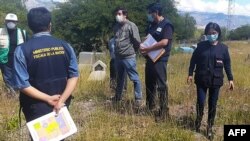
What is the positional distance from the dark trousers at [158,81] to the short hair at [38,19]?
9.01 feet

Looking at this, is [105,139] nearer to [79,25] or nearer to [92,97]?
[92,97]

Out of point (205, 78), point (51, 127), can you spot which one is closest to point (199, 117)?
point (205, 78)

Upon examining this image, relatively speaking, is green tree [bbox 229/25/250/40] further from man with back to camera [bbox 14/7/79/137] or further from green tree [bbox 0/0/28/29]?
man with back to camera [bbox 14/7/79/137]

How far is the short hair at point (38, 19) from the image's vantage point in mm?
3584

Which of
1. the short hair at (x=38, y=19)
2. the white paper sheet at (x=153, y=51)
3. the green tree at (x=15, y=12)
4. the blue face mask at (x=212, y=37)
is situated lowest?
the green tree at (x=15, y=12)

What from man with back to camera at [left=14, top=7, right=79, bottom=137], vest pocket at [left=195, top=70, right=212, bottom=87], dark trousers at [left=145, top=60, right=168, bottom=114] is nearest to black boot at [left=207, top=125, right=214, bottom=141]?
vest pocket at [left=195, top=70, right=212, bottom=87]

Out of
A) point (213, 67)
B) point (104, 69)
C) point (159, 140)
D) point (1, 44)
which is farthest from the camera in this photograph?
point (104, 69)

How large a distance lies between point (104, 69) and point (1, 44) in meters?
3.63

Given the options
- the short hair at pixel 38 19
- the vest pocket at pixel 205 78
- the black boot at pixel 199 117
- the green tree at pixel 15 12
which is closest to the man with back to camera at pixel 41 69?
the short hair at pixel 38 19

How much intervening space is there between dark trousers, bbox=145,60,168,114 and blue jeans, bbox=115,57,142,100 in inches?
18.6

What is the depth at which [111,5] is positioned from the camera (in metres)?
28.6

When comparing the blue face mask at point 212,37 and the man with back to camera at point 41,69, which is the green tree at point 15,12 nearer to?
the blue face mask at point 212,37

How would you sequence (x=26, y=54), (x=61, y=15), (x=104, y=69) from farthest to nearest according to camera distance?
1. (x=61, y=15)
2. (x=104, y=69)
3. (x=26, y=54)

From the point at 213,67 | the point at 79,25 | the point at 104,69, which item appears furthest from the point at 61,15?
the point at 213,67
